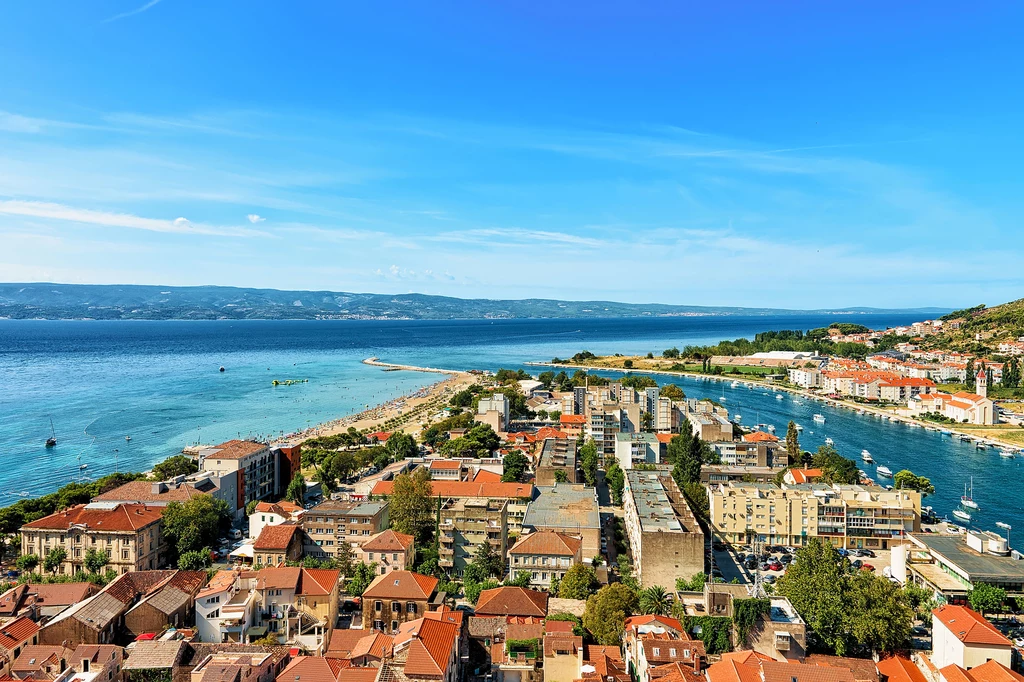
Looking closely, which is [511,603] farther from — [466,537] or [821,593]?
[821,593]

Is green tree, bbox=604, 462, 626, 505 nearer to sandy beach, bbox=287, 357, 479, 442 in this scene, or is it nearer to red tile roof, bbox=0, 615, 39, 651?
sandy beach, bbox=287, 357, 479, 442

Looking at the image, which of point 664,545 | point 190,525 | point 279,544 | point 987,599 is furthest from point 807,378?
point 190,525

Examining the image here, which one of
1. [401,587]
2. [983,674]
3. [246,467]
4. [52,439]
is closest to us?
[983,674]

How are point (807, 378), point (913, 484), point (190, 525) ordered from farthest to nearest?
point (807, 378) < point (913, 484) < point (190, 525)

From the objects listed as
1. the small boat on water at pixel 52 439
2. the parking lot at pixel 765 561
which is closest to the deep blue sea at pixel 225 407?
the small boat on water at pixel 52 439

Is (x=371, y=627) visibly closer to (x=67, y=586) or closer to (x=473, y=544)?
(x=473, y=544)

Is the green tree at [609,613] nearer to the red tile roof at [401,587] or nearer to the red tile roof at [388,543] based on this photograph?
the red tile roof at [401,587]

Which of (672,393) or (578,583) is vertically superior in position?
(672,393)
